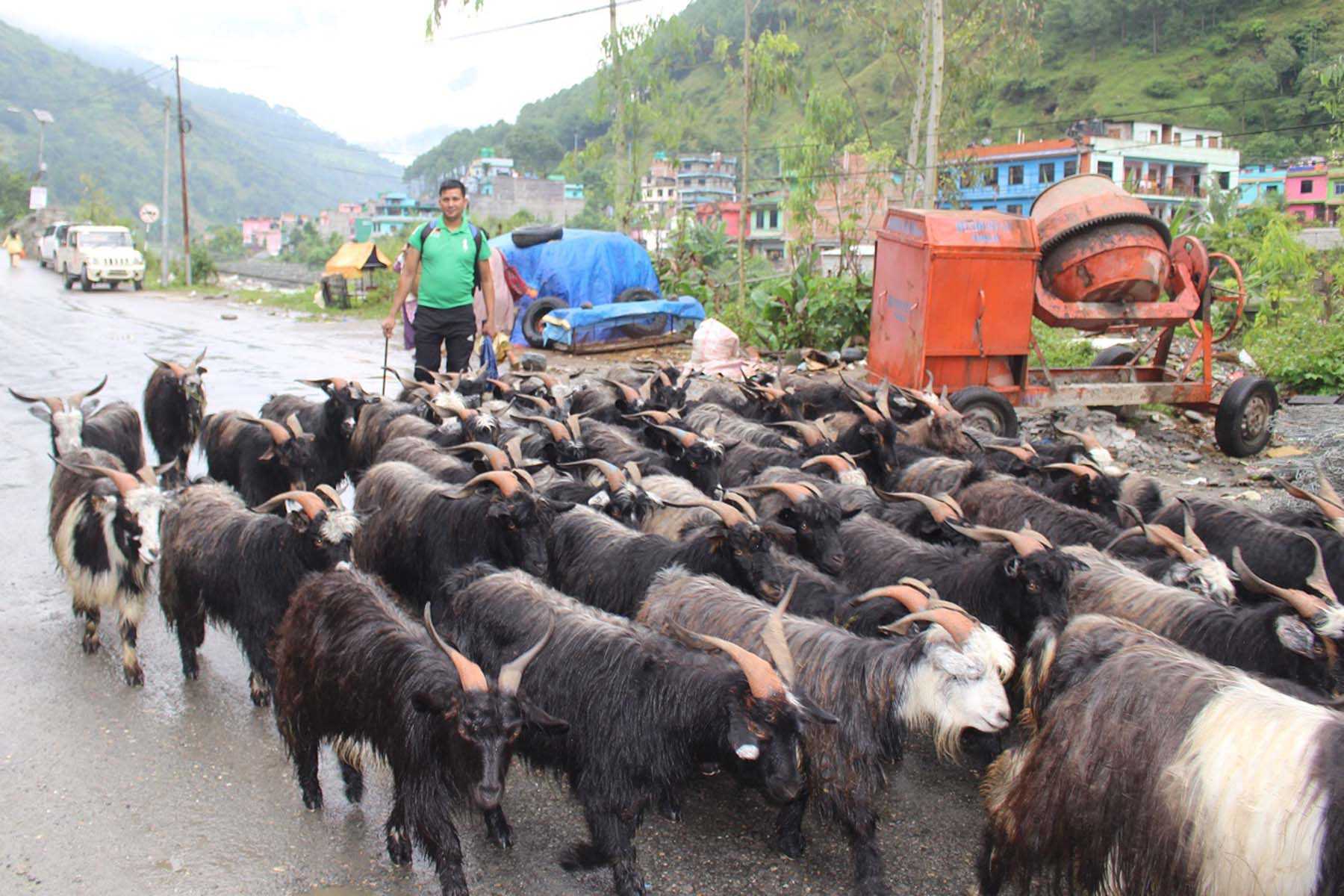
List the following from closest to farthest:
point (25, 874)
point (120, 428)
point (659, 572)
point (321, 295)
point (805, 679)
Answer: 1. point (25, 874)
2. point (805, 679)
3. point (659, 572)
4. point (120, 428)
5. point (321, 295)

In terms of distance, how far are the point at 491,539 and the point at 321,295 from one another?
22360 mm

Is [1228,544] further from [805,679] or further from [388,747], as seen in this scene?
[388,747]

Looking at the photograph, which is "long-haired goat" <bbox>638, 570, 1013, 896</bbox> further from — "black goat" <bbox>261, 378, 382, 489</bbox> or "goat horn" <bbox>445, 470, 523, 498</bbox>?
"black goat" <bbox>261, 378, 382, 489</bbox>

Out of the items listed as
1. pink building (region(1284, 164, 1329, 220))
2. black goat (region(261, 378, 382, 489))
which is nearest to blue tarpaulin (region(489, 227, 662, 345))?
black goat (region(261, 378, 382, 489))

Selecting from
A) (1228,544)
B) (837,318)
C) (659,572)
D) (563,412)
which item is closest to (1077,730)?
(659,572)

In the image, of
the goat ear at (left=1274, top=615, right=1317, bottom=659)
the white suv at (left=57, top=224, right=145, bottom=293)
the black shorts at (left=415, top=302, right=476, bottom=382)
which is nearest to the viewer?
the goat ear at (left=1274, top=615, right=1317, bottom=659)

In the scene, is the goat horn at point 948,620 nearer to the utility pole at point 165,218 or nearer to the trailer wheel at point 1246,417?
the trailer wheel at point 1246,417

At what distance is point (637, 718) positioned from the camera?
137 inches

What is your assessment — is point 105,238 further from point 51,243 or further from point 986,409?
point 986,409

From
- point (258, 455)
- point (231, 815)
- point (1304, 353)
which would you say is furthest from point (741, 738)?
point (1304, 353)

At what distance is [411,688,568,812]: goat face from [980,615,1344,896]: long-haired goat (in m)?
1.46

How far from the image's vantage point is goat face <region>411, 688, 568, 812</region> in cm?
307

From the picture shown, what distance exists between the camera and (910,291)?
29.9 ft

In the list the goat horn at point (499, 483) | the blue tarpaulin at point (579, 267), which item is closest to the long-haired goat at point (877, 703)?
the goat horn at point (499, 483)
